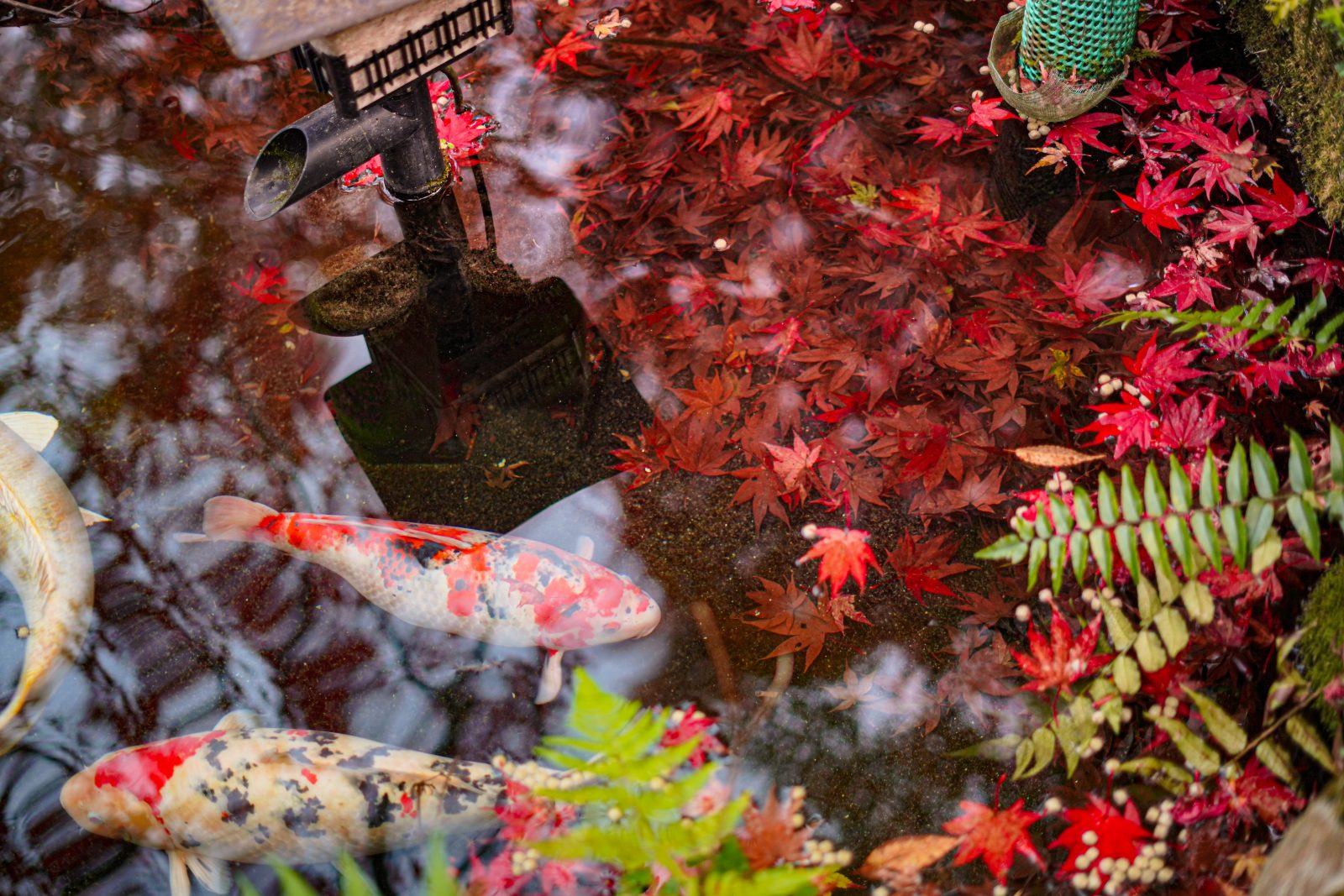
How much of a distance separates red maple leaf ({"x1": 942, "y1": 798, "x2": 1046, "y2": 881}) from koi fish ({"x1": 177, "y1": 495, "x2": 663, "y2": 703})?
1.11 m

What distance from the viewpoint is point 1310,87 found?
351cm

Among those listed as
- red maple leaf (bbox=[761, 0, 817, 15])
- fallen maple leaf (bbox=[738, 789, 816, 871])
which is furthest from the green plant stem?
red maple leaf (bbox=[761, 0, 817, 15])

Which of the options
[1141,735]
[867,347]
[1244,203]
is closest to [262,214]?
[867,347]

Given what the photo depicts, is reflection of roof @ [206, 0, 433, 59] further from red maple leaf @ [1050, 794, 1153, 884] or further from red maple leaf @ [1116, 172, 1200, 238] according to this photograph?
red maple leaf @ [1050, 794, 1153, 884]

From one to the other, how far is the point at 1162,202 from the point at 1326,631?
1.83 meters

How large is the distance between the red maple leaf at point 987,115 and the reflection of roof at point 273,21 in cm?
263

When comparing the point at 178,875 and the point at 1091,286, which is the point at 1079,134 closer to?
the point at 1091,286

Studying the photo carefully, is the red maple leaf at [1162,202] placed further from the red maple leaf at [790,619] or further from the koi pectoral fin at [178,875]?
the koi pectoral fin at [178,875]

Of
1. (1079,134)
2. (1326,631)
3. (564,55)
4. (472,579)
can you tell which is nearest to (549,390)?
(472,579)

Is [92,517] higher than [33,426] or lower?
lower

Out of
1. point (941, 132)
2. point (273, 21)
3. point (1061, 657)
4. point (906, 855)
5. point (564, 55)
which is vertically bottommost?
point (906, 855)

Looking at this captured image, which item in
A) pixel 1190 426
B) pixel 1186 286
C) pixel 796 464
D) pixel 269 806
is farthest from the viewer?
pixel 1186 286

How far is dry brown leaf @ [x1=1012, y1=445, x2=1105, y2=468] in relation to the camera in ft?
10.1

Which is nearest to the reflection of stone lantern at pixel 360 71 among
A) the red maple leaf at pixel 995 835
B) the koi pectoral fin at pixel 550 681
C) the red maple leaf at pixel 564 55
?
the red maple leaf at pixel 564 55
